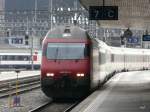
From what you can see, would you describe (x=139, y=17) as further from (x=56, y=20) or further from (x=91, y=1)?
(x=56, y=20)

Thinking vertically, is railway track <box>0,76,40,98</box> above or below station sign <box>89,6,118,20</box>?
below

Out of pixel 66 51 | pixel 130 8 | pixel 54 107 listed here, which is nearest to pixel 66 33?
pixel 66 51

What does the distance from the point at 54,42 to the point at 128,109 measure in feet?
23.2

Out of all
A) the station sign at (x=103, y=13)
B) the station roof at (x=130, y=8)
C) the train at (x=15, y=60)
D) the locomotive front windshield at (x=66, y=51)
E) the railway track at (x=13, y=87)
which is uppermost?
the station roof at (x=130, y=8)

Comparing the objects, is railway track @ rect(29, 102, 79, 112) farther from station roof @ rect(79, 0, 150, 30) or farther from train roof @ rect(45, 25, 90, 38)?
station roof @ rect(79, 0, 150, 30)

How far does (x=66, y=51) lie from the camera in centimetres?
2414

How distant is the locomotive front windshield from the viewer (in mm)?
24016

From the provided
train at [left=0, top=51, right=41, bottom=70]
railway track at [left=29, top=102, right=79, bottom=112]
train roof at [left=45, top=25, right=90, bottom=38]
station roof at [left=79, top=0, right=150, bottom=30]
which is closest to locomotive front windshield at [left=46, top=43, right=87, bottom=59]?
train roof at [left=45, top=25, right=90, bottom=38]

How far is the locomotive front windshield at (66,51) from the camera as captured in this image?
24.0 m

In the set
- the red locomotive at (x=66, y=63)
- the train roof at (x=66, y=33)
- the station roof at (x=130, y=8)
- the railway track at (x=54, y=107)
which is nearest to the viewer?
the railway track at (x=54, y=107)

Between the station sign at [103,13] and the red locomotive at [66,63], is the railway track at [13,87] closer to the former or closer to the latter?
the red locomotive at [66,63]

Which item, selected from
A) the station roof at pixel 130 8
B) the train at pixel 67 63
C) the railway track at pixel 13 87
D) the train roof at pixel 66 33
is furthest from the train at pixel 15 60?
the train at pixel 67 63

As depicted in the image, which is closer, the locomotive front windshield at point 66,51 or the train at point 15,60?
the locomotive front windshield at point 66,51

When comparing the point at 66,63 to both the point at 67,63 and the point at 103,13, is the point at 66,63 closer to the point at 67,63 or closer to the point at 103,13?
the point at 67,63
